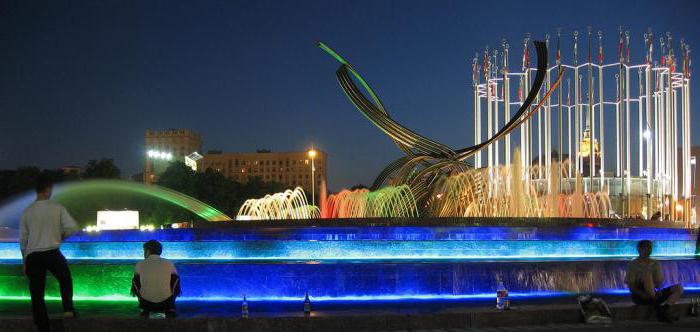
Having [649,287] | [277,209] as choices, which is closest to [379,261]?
[649,287]

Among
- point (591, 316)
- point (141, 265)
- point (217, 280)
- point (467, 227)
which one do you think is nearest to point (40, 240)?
point (141, 265)

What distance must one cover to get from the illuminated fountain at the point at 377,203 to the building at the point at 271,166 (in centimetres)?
11809

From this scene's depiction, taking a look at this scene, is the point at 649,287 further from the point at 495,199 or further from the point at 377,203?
the point at 495,199

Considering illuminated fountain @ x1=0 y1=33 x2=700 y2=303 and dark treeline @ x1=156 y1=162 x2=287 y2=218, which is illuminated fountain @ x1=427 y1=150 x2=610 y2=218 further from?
dark treeline @ x1=156 y1=162 x2=287 y2=218

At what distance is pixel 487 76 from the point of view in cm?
4209

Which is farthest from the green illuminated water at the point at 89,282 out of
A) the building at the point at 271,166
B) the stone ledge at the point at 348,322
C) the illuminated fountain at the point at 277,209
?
the building at the point at 271,166

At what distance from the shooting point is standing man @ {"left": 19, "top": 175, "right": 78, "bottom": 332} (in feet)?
26.2

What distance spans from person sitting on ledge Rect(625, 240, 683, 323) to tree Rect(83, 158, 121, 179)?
50.8m

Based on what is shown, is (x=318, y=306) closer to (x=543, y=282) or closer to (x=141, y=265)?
(x=141, y=265)

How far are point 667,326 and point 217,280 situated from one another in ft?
19.2

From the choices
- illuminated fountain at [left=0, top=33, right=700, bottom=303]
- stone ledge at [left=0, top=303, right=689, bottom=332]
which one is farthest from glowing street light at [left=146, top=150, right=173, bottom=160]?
stone ledge at [left=0, top=303, right=689, bottom=332]

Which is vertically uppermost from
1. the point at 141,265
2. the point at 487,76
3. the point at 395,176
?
the point at 487,76

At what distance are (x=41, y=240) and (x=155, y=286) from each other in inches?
49.8

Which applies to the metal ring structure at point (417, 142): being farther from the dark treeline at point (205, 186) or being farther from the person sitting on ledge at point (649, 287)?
the dark treeline at point (205, 186)
